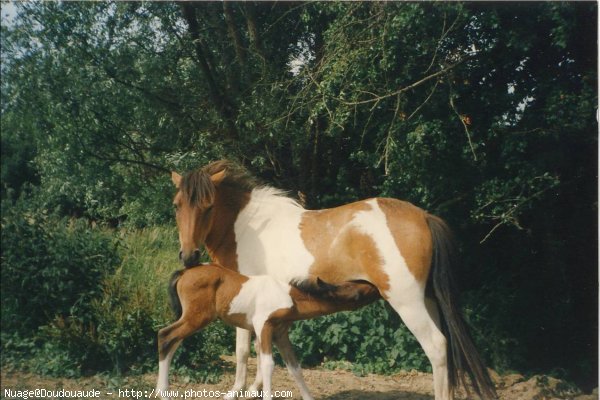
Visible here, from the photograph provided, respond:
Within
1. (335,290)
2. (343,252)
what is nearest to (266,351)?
(335,290)

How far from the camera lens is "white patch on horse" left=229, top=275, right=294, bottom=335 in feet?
16.3

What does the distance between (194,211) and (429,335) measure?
7.48 feet

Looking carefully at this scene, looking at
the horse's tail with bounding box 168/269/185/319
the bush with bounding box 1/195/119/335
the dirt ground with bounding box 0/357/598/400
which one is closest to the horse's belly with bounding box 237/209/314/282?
the horse's tail with bounding box 168/269/185/319

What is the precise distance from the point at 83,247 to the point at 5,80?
294 centimetres

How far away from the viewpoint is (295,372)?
5117 mm

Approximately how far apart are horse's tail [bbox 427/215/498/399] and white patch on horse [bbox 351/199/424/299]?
253mm

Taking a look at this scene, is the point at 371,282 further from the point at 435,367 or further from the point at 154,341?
the point at 154,341

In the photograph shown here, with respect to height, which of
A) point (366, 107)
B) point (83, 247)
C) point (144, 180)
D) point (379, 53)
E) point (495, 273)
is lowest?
point (495, 273)

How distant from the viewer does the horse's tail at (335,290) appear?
503 centimetres

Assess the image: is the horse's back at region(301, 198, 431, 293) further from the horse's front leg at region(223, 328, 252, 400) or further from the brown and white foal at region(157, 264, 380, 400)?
the horse's front leg at region(223, 328, 252, 400)

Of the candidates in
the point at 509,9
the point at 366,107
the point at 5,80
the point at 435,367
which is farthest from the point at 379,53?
the point at 5,80

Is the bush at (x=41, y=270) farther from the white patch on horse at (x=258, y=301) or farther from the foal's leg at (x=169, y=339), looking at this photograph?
the white patch on horse at (x=258, y=301)

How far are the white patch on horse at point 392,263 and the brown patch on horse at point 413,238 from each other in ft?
0.13

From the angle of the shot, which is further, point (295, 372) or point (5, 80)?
point (5, 80)
